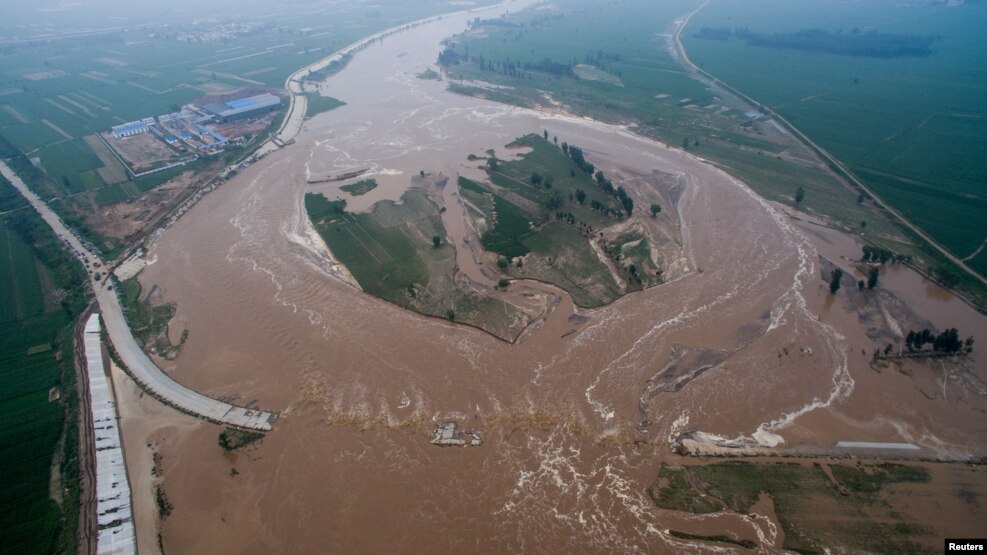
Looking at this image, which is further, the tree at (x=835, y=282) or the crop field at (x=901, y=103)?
the crop field at (x=901, y=103)

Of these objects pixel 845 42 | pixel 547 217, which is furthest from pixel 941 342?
pixel 845 42

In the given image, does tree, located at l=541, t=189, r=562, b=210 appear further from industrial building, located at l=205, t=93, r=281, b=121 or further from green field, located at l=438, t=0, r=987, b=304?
industrial building, located at l=205, t=93, r=281, b=121

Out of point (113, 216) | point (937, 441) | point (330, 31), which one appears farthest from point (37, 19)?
point (937, 441)

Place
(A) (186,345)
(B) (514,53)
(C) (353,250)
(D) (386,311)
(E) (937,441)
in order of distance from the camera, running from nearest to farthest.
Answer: (E) (937,441) → (A) (186,345) → (D) (386,311) → (C) (353,250) → (B) (514,53)

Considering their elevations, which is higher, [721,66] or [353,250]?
[721,66]

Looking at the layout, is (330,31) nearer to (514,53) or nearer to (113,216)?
(514,53)

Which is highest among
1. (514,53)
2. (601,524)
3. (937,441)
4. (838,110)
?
(514,53)

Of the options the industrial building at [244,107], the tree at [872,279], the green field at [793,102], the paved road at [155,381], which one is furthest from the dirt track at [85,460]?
the green field at [793,102]

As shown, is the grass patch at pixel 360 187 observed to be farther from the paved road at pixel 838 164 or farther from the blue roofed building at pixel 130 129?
the paved road at pixel 838 164
